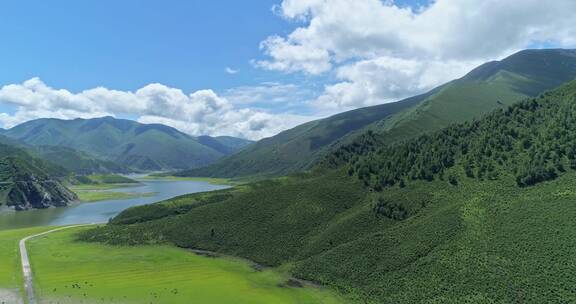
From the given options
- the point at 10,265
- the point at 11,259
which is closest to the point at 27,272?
the point at 10,265

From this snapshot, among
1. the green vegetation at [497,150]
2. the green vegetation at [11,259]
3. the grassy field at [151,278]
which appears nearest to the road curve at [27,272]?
the green vegetation at [11,259]

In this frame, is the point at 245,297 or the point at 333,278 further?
the point at 333,278

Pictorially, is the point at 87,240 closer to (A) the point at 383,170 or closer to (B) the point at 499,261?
(A) the point at 383,170

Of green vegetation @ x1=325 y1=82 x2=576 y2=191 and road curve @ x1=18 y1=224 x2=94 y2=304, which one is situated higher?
green vegetation @ x1=325 y1=82 x2=576 y2=191

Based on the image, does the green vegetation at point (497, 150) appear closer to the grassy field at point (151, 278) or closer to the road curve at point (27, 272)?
the grassy field at point (151, 278)

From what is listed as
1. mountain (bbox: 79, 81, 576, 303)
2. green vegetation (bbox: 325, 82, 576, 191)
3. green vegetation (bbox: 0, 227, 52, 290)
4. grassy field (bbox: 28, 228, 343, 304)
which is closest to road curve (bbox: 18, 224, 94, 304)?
green vegetation (bbox: 0, 227, 52, 290)

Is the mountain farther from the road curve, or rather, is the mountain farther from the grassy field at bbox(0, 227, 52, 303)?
the grassy field at bbox(0, 227, 52, 303)

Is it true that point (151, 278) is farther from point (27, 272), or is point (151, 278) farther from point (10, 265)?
point (10, 265)

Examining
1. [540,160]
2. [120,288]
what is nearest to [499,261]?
[540,160]
